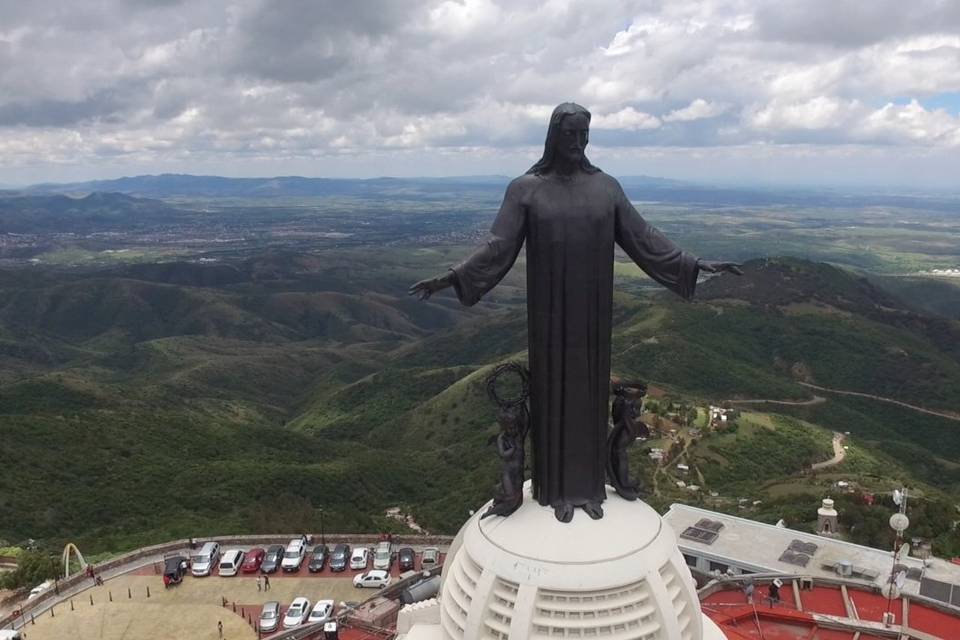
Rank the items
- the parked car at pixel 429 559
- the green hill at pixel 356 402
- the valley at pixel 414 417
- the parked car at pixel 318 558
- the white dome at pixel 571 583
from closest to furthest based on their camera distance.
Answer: the white dome at pixel 571 583
the parked car at pixel 318 558
the parked car at pixel 429 559
the valley at pixel 414 417
the green hill at pixel 356 402

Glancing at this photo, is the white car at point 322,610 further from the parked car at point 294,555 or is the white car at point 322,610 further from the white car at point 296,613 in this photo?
the parked car at point 294,555

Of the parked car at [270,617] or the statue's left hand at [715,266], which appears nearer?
the statue's left hand at [715,266]

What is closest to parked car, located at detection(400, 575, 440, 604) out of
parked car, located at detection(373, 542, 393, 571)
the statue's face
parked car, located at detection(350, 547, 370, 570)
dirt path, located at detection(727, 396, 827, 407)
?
parked car, located at detection(373, 542, 393, 571)

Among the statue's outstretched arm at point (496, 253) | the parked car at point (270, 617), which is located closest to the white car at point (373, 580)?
the parked car at point (270, 617)

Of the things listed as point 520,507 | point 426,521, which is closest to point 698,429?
point 426,521

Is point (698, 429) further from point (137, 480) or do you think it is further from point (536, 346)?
point (536, 346)

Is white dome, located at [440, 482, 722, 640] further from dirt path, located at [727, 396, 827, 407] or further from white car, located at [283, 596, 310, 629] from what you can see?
dirt path, located at [727, 396, 827, 407]
